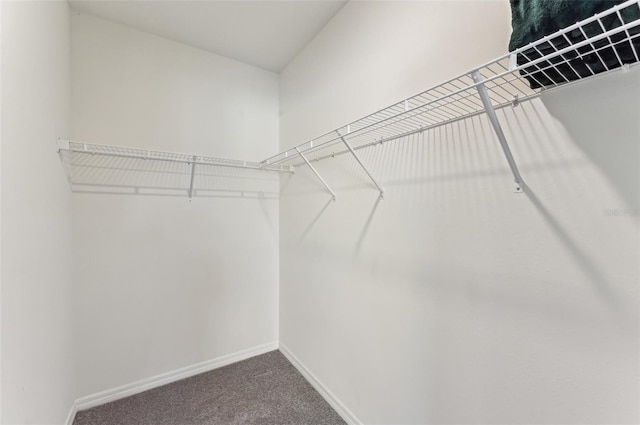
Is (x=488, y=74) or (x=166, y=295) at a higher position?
(x=488, y=74)

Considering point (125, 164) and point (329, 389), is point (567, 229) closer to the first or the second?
point (329, 389)

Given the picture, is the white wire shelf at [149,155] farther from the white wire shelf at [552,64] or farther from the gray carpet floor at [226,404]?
the gray carpet floor at [226,404]

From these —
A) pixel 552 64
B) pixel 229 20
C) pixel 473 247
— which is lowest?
pixel 473 247

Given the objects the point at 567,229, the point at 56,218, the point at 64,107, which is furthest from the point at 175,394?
the point at 567,229

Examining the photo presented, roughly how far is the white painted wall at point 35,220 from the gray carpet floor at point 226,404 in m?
0.33

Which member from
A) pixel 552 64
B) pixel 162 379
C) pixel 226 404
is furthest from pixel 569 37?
pixel 162 379

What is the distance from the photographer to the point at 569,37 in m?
0.64

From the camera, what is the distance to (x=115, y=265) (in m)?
1.86

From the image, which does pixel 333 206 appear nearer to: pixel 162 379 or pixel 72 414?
pixel 162 379

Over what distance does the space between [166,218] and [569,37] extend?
2.30 metres

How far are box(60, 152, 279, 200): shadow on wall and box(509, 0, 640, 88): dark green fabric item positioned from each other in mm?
2029

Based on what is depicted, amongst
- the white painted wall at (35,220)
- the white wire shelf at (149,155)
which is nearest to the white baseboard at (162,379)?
the white painted wall at (35,220)

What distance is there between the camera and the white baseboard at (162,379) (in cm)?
177

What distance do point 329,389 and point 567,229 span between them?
5.59 feet
